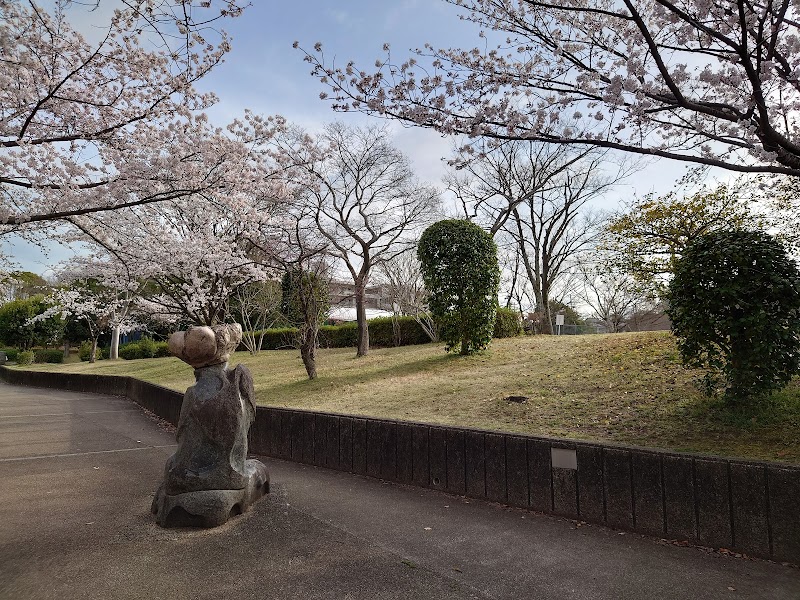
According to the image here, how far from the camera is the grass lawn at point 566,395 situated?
455 centimetres

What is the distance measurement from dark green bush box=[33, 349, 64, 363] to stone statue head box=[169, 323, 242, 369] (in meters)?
31.4

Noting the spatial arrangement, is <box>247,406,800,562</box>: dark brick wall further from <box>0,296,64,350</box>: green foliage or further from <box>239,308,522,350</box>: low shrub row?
<box>0,296,64,350</box>: green foliage

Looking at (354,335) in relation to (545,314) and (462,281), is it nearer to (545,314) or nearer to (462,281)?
(545,314)

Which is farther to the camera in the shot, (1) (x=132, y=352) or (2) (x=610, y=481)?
(1) (x=132, y=352)

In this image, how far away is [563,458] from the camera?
4.00m

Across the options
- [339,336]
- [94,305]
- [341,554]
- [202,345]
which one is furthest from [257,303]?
[341,554]

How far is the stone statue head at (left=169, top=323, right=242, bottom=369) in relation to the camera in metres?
4.14

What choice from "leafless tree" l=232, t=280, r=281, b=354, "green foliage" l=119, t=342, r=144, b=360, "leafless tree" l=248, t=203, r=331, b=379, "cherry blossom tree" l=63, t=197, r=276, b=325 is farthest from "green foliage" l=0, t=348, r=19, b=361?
"leafless tree" l=248, t=203, r=331, b=379

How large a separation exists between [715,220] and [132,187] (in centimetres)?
1133

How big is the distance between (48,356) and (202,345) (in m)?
31.9

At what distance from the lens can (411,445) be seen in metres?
5.06

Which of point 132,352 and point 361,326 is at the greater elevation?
point 361,326

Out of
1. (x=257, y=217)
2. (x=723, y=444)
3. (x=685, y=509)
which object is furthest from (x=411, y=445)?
(x=257, y=217)

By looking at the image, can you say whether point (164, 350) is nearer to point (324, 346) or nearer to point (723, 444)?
point (324, 346)
